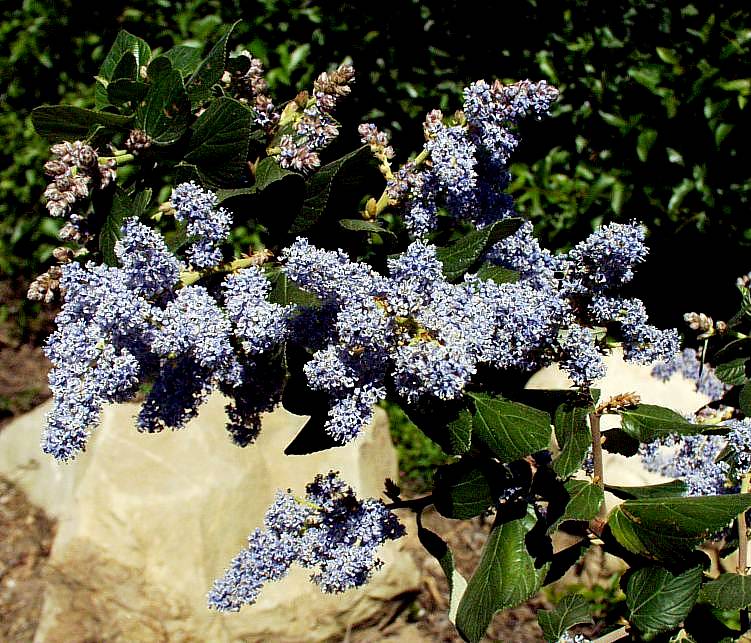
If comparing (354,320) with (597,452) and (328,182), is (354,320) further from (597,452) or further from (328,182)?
(597,452)

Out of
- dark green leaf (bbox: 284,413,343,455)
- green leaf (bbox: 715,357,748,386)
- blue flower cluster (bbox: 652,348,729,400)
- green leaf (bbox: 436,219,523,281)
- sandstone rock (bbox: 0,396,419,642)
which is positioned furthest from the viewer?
sandstone rock (bbox: 0,396,419,642)

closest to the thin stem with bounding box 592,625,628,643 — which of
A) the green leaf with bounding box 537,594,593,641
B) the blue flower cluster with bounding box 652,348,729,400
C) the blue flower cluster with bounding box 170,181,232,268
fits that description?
the green leaf with bounding box 537,594,593,641

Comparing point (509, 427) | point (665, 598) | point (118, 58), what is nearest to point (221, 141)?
point (118, 58)

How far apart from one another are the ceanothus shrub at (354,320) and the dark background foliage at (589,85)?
88.4 inches

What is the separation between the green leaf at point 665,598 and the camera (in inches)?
51.8

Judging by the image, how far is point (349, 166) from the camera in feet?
4.14

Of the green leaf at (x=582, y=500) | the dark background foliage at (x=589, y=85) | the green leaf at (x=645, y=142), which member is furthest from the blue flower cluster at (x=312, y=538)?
the green leaf at (x=645, y=142)

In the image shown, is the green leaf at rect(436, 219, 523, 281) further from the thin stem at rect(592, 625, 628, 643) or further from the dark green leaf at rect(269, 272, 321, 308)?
the thin stem at rect(592, 625, 628, 643)

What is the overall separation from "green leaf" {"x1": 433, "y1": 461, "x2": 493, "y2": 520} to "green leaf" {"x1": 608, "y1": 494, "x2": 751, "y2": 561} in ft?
0.75

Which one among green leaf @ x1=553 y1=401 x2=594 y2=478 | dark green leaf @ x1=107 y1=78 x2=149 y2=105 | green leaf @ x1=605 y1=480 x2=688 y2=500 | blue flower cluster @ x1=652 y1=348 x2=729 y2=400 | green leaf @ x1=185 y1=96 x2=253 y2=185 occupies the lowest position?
blue flower cluster @ x1=652 y1=348 x2=729 y2=400

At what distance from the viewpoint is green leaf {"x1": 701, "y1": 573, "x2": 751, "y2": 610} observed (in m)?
1.29

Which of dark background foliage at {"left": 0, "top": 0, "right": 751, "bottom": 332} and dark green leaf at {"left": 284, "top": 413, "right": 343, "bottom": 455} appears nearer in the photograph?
dark green leaf at {"left": 284, "top": 413, "right": 343, "bottom": 455}

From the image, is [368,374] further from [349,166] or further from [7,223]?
[7,223]

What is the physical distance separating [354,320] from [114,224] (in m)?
0.45
